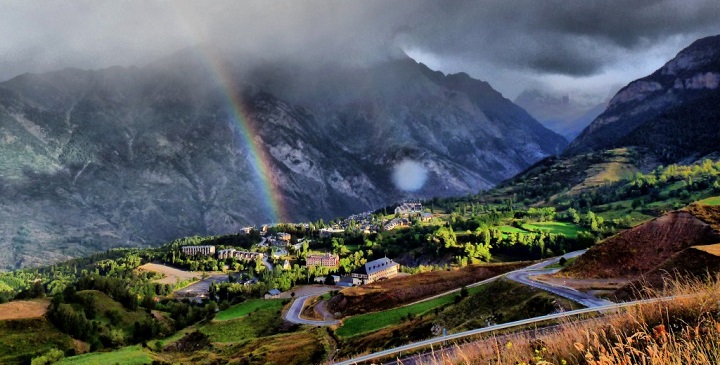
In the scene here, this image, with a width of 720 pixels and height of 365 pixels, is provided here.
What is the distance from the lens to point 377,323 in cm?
5247

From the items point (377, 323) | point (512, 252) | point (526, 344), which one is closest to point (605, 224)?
point (512, 252)

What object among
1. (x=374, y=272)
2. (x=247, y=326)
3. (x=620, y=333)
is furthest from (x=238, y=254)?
(x=620, y=333)

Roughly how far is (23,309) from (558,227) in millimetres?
123683

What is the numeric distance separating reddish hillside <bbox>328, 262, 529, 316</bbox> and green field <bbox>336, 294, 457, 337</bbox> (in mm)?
6403

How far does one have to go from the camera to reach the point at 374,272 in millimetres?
112812

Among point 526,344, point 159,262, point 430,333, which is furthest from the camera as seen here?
point 159,262

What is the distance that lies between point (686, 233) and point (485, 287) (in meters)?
19.5

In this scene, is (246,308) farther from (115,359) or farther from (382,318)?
(382,318)

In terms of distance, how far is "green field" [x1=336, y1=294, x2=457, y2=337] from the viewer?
50.8m

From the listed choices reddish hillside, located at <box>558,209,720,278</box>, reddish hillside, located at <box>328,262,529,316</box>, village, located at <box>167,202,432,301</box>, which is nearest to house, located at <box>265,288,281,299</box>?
village, located at <box>167,202,432,301</box>

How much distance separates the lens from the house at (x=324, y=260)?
14425cm

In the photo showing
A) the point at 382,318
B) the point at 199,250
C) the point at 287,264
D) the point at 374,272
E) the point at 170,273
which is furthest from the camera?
the point at 199,250

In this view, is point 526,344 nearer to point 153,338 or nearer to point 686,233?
point 686,233

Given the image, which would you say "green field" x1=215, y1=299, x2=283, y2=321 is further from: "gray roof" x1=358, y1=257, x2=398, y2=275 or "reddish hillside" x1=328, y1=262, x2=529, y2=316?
"gray roof" x1=358, y1=257, x2=398, y2=275
